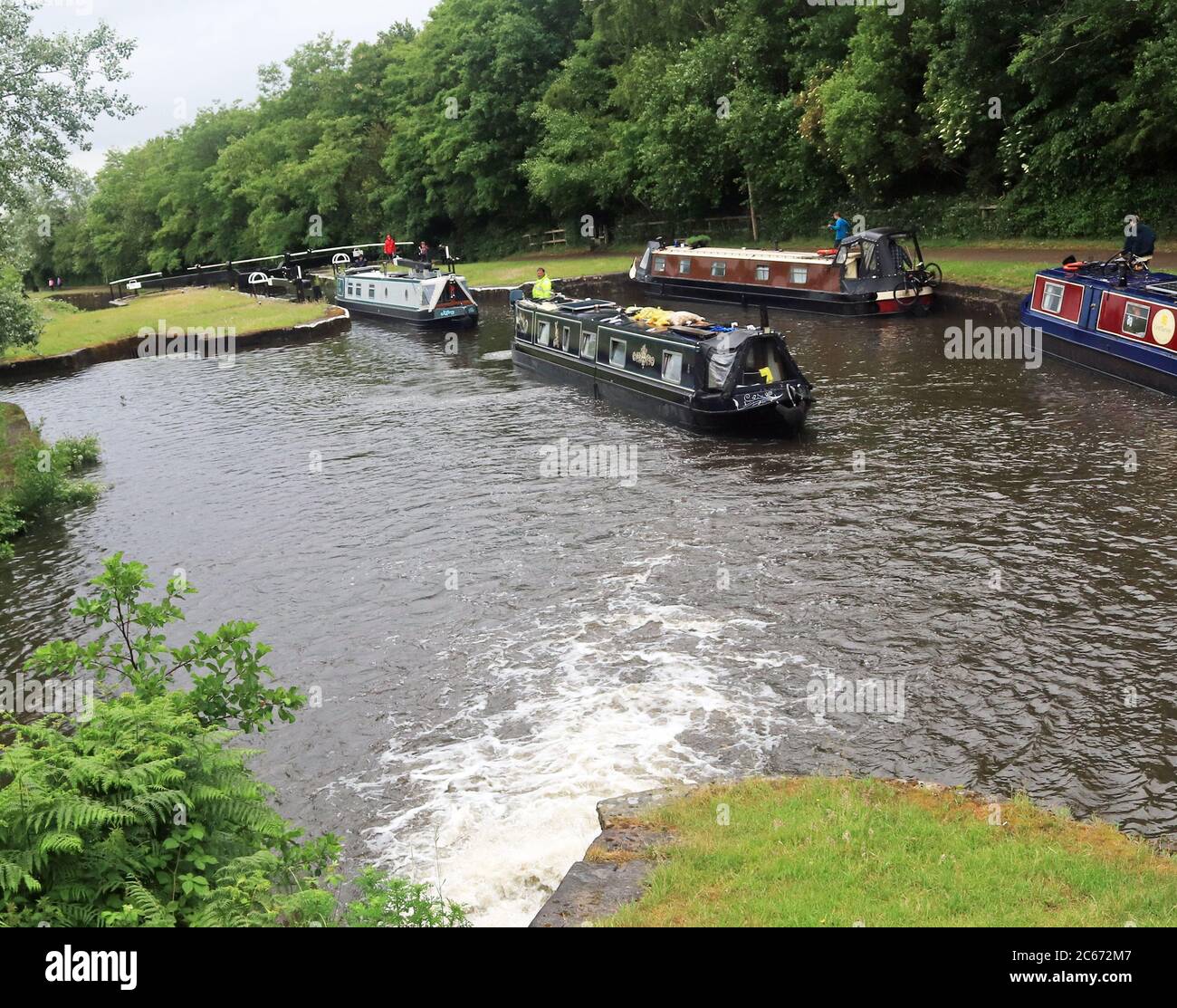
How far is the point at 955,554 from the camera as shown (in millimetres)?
13570

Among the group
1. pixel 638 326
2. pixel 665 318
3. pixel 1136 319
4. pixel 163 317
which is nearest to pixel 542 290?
pixel 638 326

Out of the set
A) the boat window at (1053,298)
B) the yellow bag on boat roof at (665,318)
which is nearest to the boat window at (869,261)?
the boat window at (1053,298)

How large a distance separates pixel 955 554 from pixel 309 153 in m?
64.2

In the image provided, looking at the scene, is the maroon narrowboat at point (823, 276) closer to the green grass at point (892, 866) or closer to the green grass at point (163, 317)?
the green grass at point (163, 317)

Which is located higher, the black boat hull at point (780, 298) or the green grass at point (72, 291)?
the green grass at point (72, 291)

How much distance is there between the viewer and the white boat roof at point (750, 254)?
103 feet

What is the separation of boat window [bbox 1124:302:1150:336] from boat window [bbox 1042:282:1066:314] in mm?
2501

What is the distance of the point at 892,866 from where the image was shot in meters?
6.72

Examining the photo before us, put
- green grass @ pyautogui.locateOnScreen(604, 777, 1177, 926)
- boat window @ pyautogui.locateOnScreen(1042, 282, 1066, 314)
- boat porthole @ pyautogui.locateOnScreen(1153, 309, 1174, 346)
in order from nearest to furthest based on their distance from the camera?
1. green grass @ pyautogui.locateOnScreen(604, 777, 1177, 926)
2. boat porthole @ pyautogui.locateOnScreen(1153, 309, 1174, 346)
3. boat window @ pyautogui.locateOnScreen(1042, 282, 1066, 314)

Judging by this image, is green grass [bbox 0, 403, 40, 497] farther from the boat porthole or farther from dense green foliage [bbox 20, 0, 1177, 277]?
dense green foliage [bbox 20, 0, 1177, 277]

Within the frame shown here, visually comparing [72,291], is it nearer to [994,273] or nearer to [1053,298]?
[994,273]

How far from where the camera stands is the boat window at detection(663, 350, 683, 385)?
20.8m

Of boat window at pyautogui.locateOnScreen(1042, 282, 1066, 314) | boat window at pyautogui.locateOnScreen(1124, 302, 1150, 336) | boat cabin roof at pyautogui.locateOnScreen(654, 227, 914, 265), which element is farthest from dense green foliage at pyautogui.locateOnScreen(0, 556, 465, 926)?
boat cabin roof at pyautogui.locateOnScreen(654, 227, 914, 265)
